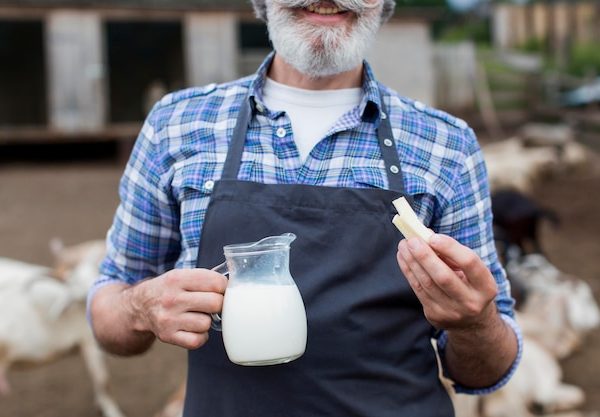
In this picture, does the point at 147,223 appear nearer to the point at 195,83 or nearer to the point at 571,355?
the point at 571,355

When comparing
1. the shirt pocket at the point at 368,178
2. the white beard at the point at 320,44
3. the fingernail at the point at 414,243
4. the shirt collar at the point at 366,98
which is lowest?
the fingernail at the point at 414,243

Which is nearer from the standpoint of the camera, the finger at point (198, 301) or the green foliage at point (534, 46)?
the finger at point (198, 301)

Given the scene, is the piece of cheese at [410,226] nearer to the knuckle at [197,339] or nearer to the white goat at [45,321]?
the knuckle at [197,339]

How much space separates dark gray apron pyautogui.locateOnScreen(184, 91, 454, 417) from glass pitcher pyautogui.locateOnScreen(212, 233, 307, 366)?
0.14 m

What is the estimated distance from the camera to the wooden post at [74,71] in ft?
44.9

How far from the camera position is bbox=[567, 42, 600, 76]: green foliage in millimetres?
22252

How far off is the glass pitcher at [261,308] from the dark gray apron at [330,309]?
0.14 metres

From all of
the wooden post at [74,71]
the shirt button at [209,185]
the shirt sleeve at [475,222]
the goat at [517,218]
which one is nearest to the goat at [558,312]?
the goat at [517,218]

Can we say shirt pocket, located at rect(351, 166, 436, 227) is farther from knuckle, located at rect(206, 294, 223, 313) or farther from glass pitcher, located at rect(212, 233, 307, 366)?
knuckle, located at rect(206, 294, 223, 313)

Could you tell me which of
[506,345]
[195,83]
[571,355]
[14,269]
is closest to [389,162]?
[506,345]

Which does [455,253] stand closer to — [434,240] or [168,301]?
[434,240]

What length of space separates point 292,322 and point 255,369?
209mm

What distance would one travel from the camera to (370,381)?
65.9 inches

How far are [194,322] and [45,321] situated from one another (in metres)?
3.66
